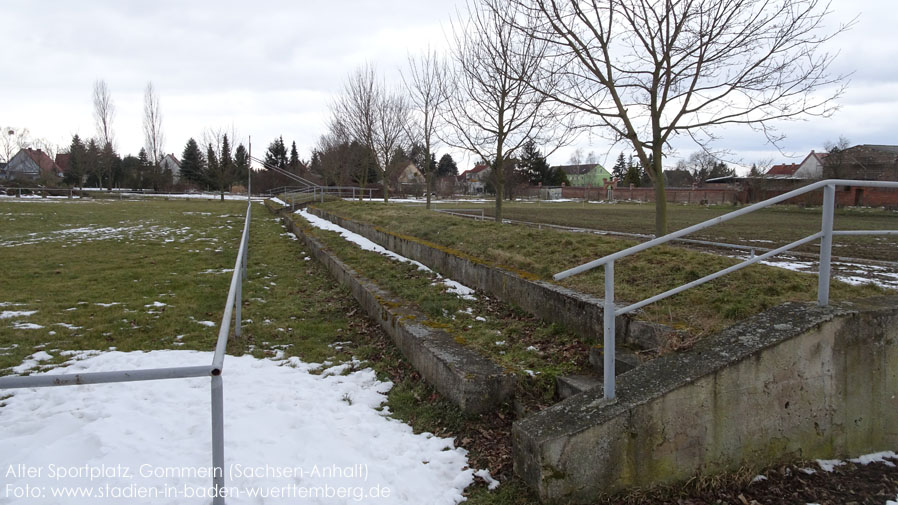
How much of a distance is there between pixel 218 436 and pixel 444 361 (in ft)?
6.64

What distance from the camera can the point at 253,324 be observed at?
6.52 metres

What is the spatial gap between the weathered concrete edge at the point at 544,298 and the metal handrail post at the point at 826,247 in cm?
96

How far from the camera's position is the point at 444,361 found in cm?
417

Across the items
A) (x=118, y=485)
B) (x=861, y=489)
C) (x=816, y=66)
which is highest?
(x=816, y=66)

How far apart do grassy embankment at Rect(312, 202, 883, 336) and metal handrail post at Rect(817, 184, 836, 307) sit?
0.48 m

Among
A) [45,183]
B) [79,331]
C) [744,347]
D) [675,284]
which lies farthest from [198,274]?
[45,183]

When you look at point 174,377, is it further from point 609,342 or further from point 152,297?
point 152,297

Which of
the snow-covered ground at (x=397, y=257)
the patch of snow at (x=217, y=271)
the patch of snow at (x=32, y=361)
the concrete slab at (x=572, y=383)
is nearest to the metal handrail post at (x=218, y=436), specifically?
the concrete slab at (x=572, y=383)

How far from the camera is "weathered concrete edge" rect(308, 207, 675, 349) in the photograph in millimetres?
4095

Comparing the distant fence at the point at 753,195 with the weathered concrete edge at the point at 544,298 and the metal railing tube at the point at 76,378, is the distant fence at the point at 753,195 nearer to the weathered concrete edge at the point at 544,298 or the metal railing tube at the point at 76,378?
the weathered concrete edge at the point at 544,298

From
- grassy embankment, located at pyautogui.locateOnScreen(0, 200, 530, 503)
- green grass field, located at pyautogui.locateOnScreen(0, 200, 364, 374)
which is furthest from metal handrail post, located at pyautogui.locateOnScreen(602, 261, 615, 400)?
green grass field, located at pyautogui.locateOnScreen(0, 200, 364, 374)

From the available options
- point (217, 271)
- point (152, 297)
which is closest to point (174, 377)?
point (152, 297)

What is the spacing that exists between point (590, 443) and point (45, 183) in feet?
206

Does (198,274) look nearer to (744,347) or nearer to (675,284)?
(675,284)
